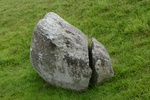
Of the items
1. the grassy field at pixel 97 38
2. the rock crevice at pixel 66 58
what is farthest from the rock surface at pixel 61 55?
the grassy field at pixel 97 38

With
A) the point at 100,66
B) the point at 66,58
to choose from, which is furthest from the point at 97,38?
the point at 66,58

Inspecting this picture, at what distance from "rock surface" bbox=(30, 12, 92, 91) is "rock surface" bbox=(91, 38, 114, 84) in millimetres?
193

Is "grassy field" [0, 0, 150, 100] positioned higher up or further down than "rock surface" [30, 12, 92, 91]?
further down

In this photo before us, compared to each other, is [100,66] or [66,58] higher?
[66,58]

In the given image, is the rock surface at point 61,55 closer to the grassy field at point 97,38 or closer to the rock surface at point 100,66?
the rock surface at point 100,66

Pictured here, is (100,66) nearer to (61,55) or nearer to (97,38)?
(61,55)

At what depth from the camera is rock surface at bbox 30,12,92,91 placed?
677cm

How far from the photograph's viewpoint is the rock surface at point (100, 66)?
6883mm

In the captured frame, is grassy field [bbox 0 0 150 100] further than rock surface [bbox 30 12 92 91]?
Yes

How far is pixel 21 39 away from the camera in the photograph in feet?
35.5

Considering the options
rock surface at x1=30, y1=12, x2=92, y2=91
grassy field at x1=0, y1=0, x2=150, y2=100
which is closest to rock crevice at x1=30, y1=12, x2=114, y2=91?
rock surface at x1=30, y1=12, x2=92, y2=91

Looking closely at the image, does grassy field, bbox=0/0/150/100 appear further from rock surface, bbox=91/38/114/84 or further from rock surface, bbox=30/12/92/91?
rock surface, bbox=30/12/92/91

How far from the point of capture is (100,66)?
6.90 meters

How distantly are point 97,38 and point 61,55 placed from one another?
9.61ft
